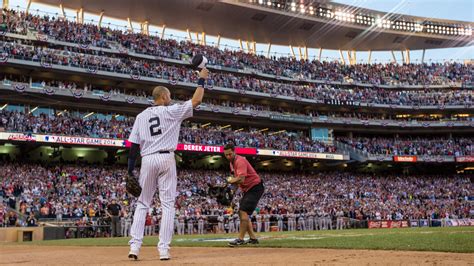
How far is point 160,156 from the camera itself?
25.1 ft

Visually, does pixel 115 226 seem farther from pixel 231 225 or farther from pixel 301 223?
pixel 301 223

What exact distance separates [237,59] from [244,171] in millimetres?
49947

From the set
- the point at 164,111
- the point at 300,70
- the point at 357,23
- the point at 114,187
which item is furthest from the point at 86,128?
the point at 357,23

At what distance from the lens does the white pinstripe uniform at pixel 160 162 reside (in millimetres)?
7629

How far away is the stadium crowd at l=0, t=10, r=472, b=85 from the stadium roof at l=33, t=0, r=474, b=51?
3.42 m

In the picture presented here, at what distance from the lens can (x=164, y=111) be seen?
25.7 feet

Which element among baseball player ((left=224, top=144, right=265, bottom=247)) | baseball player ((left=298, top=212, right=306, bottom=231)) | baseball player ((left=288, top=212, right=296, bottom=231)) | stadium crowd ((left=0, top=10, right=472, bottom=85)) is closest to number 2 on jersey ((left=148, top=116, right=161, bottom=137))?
baseball player ((left=224, top=144, right=265, bottom=247))

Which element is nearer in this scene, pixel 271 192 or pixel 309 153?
pixel 271 192

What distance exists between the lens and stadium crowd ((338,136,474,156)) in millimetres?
59625

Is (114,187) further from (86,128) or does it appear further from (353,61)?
(353,61)

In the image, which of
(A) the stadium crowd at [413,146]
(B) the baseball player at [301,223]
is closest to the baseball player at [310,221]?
(B) the baseball player at [301,223]

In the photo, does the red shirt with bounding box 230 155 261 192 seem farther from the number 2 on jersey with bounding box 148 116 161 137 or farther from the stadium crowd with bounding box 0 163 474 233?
the stadium crowd with bounding box 0 163 474 233

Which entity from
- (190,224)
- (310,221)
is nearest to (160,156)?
(190,224)

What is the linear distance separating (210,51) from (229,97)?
20.7 feet
